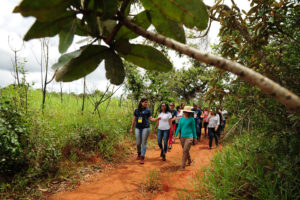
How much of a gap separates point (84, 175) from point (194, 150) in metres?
4.27

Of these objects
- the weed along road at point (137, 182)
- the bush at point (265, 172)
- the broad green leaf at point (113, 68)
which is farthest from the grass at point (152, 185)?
the broad green leaf at point (113, 68)

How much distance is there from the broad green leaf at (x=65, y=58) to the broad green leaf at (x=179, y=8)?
0.29 m

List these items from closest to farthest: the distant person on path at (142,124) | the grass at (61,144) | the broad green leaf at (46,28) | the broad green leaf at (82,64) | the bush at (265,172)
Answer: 1. the broad green leaf at (46,28)
2. the broad green leaf at (82,64)
3. the bush at (265,172)
4. the grass at (61,144)
5. the distant person on path at (142,124)

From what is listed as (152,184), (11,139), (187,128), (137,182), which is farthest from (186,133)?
(11,139)

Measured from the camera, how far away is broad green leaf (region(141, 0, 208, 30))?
60cm

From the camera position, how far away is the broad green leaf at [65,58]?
60cm

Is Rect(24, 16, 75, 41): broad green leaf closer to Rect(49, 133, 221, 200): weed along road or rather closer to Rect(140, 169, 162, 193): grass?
Rect(49, 133, 221, 200): weed along road

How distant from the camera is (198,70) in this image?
50.8 feet

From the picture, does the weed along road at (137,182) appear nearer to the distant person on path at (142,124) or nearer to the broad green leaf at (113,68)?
the distant person on path at (142,124)

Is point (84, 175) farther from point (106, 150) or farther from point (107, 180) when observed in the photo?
point (106, 150)

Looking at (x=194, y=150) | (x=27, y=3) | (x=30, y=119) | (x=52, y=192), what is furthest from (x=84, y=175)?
(x=27, y=3)

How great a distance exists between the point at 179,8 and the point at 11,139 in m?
3.85

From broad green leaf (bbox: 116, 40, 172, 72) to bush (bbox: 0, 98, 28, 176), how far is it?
3559 mm

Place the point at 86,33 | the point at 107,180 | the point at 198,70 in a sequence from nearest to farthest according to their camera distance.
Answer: the point at 86,33 < the point at 107,180 < the point at 198,70
